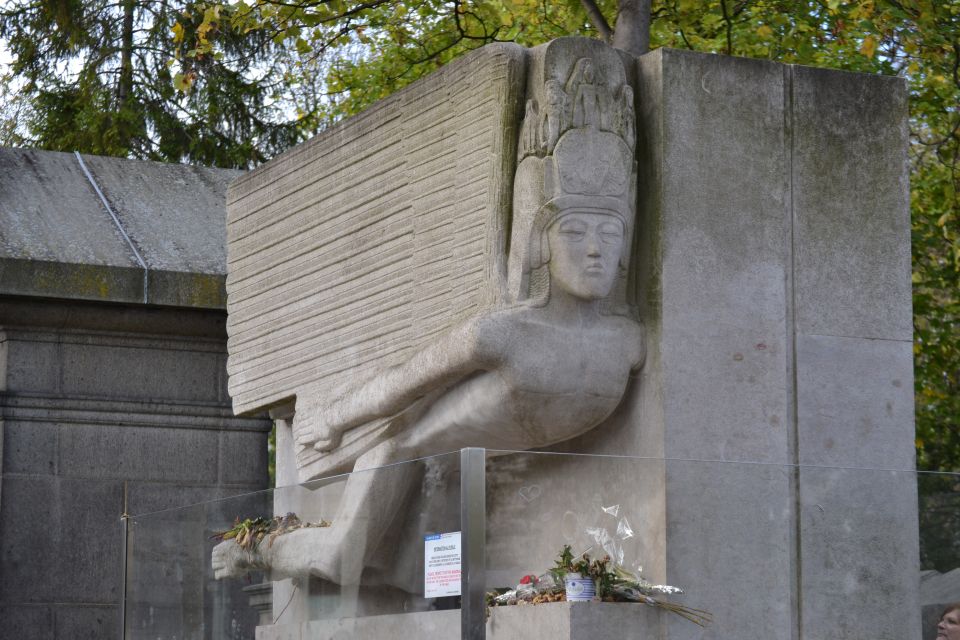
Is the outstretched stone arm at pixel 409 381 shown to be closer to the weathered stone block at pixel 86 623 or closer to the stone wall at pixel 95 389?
the stone wall at pixel 95 389

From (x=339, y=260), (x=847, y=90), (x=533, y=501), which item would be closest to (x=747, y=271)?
(x=847, y=90)

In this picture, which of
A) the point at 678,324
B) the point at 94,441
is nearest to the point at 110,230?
the point at 94,441

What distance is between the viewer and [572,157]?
7.41m

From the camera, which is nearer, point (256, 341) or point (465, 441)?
point (465, 441)

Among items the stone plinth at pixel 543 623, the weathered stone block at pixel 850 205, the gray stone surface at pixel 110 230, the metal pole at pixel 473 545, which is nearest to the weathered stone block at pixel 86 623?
the gray stone surface at pixel 110 230

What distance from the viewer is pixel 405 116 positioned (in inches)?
342

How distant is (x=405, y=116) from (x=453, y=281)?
1.03m

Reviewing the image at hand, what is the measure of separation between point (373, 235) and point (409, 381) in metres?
1.10

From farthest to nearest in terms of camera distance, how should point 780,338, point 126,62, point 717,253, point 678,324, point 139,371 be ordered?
point 126,62 → point 139,371 → point 780,338 → point 717,253 → point 678,324

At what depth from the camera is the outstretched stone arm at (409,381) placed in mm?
7461

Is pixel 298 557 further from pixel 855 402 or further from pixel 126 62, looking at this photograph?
pixel 126 62

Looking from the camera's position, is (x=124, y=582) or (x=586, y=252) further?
(x=124, y=582)

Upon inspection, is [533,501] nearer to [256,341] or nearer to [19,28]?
[256,341]

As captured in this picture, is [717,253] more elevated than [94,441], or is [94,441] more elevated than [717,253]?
[717,253]
